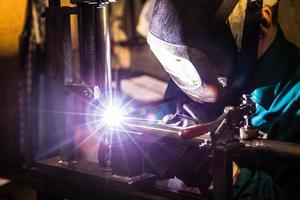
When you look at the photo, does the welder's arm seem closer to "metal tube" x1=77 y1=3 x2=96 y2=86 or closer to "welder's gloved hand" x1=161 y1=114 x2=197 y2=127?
"welder's gloved hand" x1=161 y1=114 x2=197 y2=127

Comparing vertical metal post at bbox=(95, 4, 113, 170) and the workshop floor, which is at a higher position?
vertical metal post at bbox=(95, 4, 113, 170)

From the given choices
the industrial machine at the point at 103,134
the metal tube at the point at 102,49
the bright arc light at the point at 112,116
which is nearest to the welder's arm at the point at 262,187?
the industrial machine at the point at 103,134

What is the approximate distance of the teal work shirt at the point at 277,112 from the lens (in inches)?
77.3

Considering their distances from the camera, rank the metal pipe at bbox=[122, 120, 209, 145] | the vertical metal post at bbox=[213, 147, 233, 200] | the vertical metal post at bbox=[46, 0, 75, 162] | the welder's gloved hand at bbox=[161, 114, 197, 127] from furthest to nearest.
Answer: the vertical metal post at bbox=[46, 0, 75, 162] < the welder's gloved hand at bbox=[161, 114, 197, 127] < the metal pipe at bbox=[122, 120, 209, 145] < the vertical metal post at bbox=[213, 147, 233, 200]

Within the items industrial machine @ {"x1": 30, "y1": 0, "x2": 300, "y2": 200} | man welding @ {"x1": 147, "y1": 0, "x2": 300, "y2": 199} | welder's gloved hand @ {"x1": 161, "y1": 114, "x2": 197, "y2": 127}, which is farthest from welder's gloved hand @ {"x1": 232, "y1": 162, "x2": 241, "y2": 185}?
welder's gloved hand @ {"x1": 161, "y1": 114, "x2": 197, "y2": 127}

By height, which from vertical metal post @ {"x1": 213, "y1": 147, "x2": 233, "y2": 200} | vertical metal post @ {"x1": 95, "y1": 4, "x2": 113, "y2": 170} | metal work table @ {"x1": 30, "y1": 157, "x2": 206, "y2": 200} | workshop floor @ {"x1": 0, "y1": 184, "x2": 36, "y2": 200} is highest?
vertical metal post @ {"x1": 95, "y1": 4, "x2": 113, "y2": 170}

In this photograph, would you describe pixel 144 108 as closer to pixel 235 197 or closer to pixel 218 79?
pixel 218 79

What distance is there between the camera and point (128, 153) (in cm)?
211

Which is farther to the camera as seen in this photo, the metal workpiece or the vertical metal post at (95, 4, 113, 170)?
the vertical metal post at (95, 4, 113, 170)

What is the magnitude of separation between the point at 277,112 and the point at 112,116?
88 cm

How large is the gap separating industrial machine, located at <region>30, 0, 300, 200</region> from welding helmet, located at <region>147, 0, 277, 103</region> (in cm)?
24

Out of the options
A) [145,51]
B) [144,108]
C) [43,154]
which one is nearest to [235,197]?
[144,108]

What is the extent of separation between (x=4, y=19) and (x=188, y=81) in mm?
4161

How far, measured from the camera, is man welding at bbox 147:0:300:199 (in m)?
1.99
